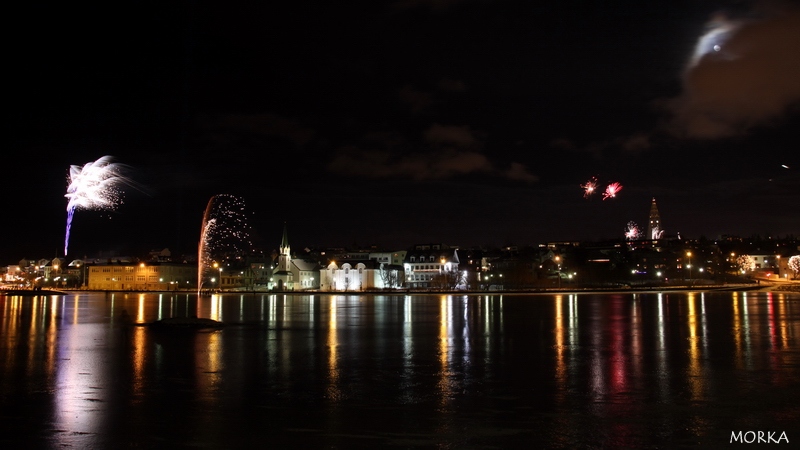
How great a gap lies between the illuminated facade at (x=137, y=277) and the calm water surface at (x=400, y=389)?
10826 centimetres

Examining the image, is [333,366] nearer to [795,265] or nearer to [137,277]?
[795,265]

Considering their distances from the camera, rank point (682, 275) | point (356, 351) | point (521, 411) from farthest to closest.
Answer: point (682, 275) → point (356, 351) → point (521, 411)

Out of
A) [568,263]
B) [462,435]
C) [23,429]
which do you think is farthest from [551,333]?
[568,263]

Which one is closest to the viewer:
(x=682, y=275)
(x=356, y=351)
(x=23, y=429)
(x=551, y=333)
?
(x=23, y=429)

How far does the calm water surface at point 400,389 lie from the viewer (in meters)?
10.8

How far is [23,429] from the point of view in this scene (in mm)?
11258

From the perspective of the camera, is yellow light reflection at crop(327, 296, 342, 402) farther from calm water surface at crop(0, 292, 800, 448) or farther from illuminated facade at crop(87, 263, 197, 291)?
illuminated facade at crop(87, 263, 197, 291)

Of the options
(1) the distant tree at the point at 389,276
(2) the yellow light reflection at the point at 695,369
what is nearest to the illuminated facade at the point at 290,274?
(1) the distant tree at the point at 389,276

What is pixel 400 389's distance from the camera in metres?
14.8

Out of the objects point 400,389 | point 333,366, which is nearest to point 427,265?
point 333,366

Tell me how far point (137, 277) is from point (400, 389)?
129 metres

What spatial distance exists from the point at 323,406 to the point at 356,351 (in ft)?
29.1

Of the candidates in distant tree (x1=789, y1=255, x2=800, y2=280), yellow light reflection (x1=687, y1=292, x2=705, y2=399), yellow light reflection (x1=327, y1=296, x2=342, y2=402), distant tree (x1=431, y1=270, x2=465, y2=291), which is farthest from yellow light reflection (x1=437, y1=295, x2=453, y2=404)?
distant tree (x1=789, y1=255, x2=800, y2=280)

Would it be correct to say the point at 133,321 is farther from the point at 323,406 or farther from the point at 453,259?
the point at 453,259
